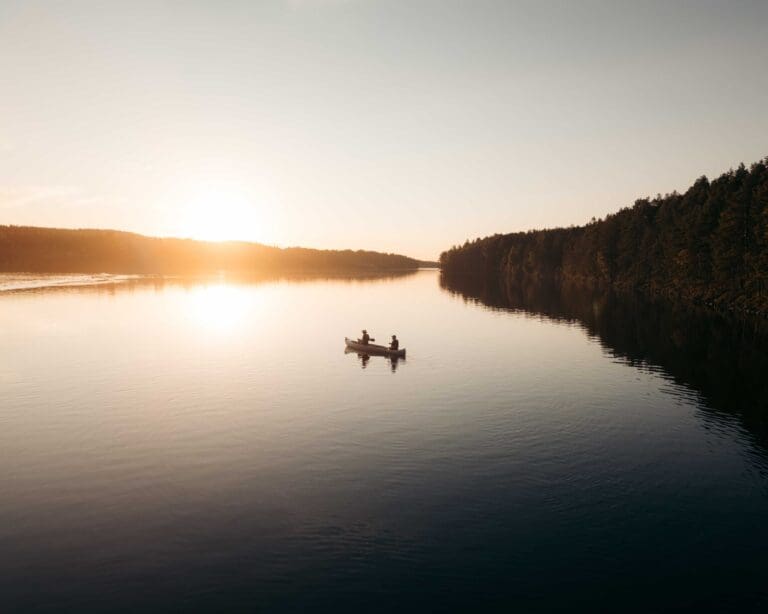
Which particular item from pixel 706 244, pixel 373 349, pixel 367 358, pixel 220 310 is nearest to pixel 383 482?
pixel 367 358

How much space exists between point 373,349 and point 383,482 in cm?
3722

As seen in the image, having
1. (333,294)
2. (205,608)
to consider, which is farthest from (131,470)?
(333,294)

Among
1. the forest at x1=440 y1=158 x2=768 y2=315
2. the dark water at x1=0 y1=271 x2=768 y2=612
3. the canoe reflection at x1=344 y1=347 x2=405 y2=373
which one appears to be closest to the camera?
the dark water at x1=0 y1=271 x2=768 y2=612

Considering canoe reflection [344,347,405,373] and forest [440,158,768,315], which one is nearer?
canoe reflection [344,347,405,373]

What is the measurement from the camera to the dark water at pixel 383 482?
19766 millimetres

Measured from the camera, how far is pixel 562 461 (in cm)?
3134

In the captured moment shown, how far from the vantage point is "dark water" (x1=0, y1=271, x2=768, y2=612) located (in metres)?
19.8

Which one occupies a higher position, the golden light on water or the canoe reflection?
the golden light on water

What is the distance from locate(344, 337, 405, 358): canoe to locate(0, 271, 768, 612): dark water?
1.73 meters

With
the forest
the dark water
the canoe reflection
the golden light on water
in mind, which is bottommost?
the dark water

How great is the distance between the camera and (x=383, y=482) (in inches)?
1117

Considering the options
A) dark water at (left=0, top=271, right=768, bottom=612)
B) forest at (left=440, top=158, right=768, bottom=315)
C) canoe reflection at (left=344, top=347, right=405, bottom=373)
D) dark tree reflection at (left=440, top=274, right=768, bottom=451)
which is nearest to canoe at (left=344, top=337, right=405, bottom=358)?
canoe reflection at (left=344, top=347, right=405, bottom=373)

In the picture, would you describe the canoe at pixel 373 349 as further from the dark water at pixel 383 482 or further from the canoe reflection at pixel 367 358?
the dark water at pixel 383 482

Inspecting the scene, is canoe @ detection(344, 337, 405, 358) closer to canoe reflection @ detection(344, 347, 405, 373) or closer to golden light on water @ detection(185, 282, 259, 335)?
canoe reflection @ detection(344, 347, 405, 373)
